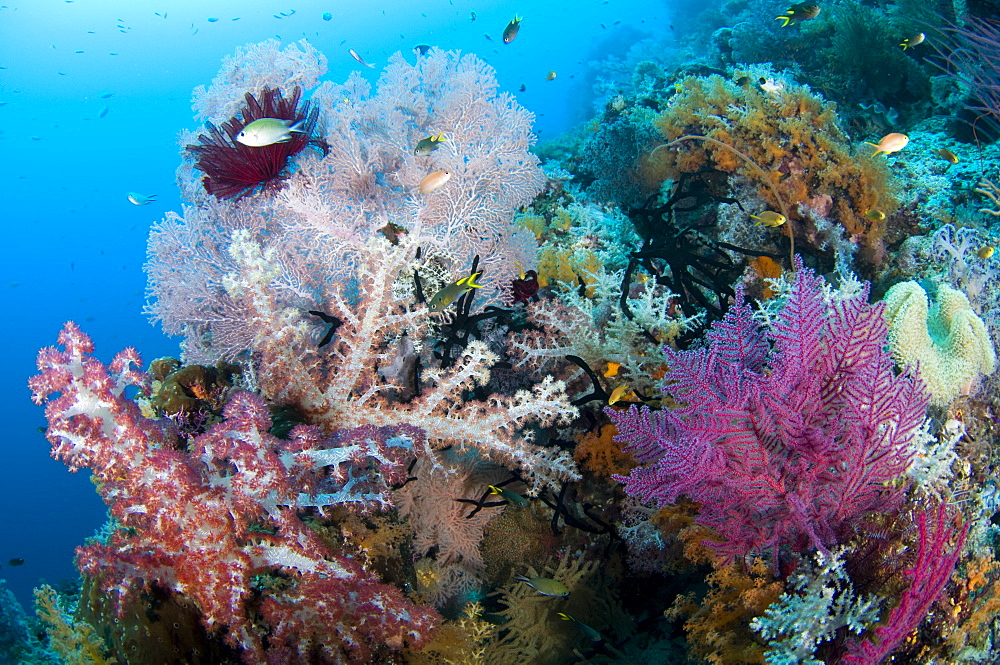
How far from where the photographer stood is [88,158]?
5669cm

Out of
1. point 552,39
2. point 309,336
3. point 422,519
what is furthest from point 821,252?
point 552,39

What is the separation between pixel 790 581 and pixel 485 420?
1871mm

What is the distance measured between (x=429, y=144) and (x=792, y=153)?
383 cm

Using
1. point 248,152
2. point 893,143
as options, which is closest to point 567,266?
point 248,152

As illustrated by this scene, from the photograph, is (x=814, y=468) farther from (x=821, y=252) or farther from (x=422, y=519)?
(x=821, y=252)

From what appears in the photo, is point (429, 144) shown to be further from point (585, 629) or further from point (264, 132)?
point (585, 629)

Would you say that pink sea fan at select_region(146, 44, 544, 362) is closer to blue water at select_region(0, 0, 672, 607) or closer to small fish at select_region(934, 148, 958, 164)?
small fish at select_region(934, 148, 958, 164)

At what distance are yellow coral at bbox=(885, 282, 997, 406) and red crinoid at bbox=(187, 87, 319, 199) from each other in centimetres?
463

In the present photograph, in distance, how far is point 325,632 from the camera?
2.45 m

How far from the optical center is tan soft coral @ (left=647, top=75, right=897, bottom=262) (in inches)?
177

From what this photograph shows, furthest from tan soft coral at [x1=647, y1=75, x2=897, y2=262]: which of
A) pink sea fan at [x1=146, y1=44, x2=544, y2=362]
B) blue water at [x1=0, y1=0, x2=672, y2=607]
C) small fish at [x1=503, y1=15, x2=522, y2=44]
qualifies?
blue water at [x1=0, y1=0, x2=672, y2=607]

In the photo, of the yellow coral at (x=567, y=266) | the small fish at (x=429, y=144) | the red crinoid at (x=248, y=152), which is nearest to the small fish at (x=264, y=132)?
the red crinoid at (x=248, y=152)

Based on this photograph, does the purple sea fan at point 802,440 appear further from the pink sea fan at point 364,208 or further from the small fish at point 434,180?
the small fish at point 434,180

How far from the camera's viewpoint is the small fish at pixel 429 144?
3576 mm
